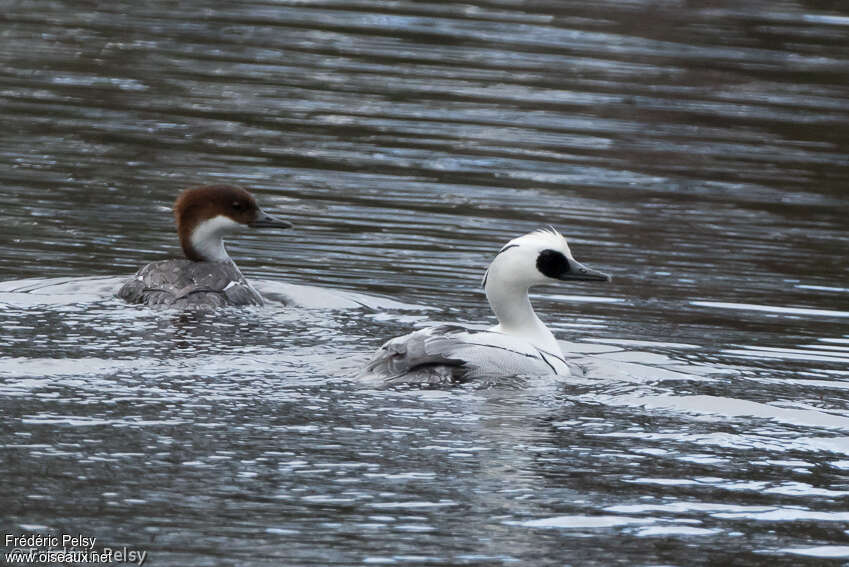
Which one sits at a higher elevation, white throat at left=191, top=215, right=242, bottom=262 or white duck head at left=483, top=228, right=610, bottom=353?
white throat at left=191, top=215, right=242, bottom=262

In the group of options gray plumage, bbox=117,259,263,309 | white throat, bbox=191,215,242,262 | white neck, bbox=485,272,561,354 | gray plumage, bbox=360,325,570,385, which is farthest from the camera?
white throat, bbox=191,215,242,262

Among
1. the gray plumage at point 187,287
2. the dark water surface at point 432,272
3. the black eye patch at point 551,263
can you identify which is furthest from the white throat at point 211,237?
the black eye patch at point 551,263

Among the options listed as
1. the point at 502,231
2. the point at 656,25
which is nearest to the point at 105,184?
the point at 502,231

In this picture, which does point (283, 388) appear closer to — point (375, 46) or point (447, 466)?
point (447, 466)

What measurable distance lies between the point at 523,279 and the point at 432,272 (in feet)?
8.80

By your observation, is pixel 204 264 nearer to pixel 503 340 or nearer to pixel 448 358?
pixel 503 340

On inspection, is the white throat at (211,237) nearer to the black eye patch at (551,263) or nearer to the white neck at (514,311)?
the white neck at (514,311)

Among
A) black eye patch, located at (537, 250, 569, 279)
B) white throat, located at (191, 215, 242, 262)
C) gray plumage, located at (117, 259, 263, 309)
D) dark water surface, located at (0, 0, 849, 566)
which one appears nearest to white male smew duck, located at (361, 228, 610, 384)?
black eye patch, located at (537, 250, 569, 279)

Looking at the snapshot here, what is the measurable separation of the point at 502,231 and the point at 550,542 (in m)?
7.70

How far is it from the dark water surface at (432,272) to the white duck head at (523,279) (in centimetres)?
45

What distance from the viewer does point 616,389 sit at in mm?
9156

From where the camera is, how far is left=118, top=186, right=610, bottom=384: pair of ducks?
9.01 m

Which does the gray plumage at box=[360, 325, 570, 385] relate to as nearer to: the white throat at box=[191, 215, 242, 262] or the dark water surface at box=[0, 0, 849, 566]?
the dark water surface at box=[0, 0, 849, 566]

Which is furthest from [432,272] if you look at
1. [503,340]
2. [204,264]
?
[503,340]
